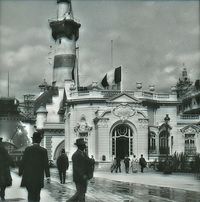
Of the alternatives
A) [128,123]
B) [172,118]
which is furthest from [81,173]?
[172,118]

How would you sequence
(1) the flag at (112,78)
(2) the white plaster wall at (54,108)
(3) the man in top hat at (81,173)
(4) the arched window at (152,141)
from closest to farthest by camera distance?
(3) the man in top hat at (81,173)
(4) the arched window at (152,141)
(1) the flag at (112,78)
(2) the white plaster wall at (54,108)

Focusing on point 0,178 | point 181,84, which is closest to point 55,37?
point 181,84

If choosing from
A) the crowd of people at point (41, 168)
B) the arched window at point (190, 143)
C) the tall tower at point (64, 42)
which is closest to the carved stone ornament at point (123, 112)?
the arched window at point (190, 143)

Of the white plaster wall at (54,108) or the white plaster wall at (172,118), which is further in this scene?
the white plaster wall at (54,108)

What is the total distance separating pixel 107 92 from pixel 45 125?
1854 cm

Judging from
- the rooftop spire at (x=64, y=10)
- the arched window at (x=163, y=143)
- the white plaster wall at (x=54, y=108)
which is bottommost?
the arched window at (x=163, y=143)

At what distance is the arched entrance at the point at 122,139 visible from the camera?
55.8 metres

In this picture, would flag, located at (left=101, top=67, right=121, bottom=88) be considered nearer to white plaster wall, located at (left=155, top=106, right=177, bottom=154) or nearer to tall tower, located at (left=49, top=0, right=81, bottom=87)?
white plaster wall, located at (left=155, top=106, right=177, bottom=154)

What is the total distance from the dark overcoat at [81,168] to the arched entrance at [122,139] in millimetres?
43176

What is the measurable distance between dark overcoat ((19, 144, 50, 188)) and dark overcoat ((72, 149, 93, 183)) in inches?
41.2

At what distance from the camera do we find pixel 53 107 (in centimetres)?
8150

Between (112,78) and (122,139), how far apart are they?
746 cm

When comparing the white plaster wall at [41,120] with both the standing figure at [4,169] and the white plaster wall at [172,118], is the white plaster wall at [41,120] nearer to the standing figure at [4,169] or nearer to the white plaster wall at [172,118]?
the white plaster wall at [172,118]

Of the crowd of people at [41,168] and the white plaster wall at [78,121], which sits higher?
the white plaster wall at [78,121]
